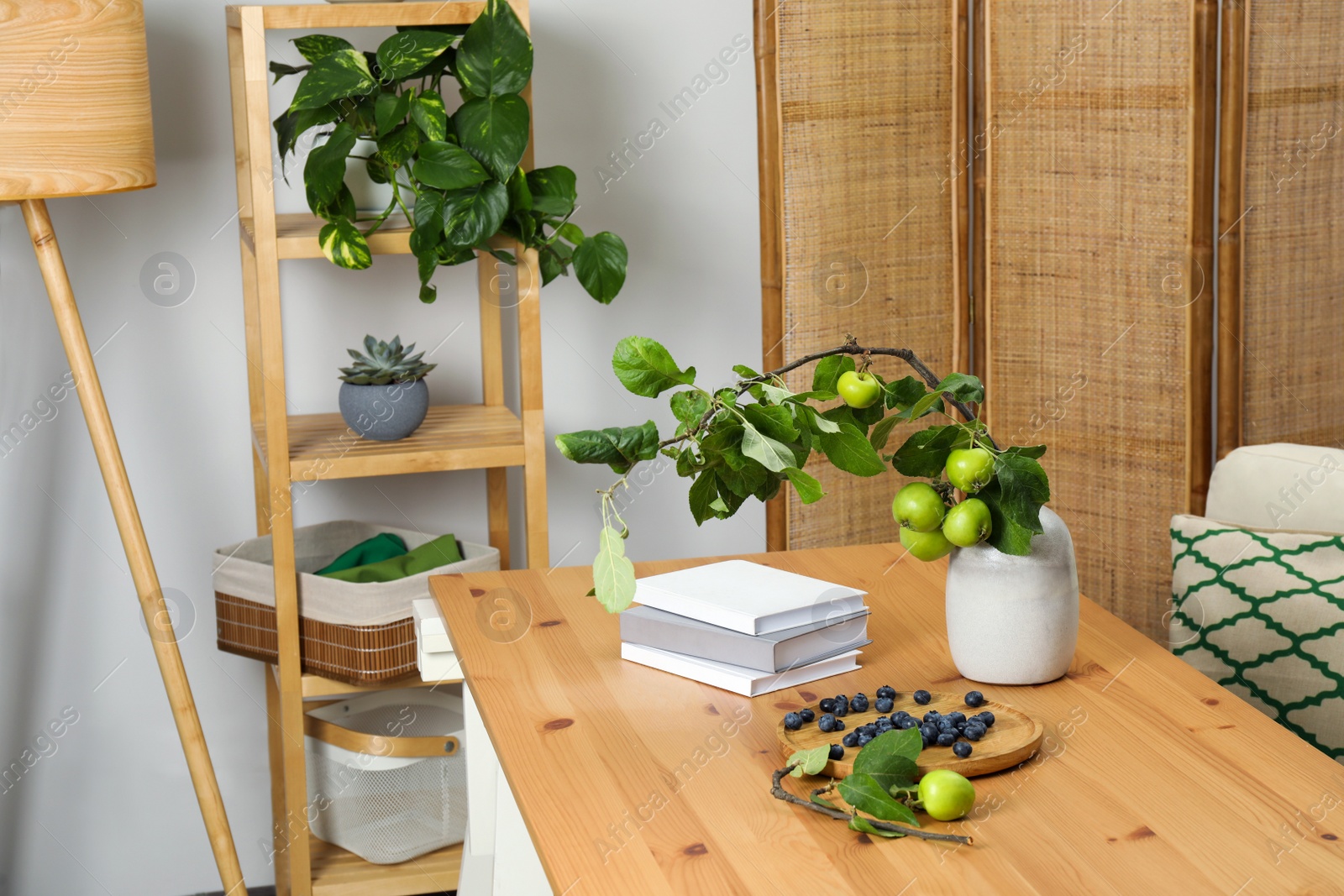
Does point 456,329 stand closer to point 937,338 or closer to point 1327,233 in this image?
point 937,338

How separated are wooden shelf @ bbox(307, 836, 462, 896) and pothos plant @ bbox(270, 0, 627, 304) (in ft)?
3.42

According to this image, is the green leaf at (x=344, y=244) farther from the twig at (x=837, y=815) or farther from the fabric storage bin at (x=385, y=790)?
the twig at (x=837, y=815)

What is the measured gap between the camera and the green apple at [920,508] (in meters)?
1.24

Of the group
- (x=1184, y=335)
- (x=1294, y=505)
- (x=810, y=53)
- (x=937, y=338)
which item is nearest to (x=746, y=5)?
(x=810, y=53)

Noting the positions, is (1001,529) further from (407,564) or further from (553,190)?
(407,564)

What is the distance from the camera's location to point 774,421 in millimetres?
1173

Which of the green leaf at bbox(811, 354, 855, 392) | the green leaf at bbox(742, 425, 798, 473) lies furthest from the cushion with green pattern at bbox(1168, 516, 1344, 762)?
the green leaf at bbox(742, 425, 798, 473)

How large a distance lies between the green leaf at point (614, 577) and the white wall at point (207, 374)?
1414 mm

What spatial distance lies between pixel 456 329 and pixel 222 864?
3.40 ft

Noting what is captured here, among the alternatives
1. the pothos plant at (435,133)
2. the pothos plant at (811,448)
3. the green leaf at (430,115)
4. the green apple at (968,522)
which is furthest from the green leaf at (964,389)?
the green leaf at (430,115)

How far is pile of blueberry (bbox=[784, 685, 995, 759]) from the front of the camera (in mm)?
1099

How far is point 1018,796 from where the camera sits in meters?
1.05

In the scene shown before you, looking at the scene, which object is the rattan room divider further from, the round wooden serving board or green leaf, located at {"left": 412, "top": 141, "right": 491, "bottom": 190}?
the round wooden serving board

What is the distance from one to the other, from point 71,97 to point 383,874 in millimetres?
1357
